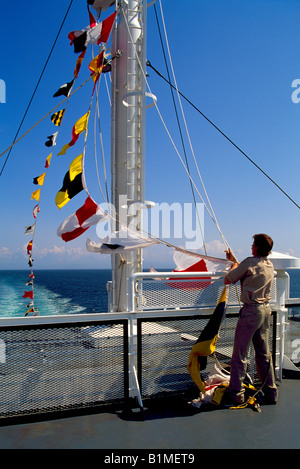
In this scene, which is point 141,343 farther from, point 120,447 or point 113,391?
point 120,447

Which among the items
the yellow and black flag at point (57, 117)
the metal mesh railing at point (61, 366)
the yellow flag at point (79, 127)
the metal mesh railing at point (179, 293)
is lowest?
the metal mesh railing at point (61, 366)

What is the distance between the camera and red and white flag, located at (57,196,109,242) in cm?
491

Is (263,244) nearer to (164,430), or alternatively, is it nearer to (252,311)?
(252,311)

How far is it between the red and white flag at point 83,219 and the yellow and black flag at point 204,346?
203cm

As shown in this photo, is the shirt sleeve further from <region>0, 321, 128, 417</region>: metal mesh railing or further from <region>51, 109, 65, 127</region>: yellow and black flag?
<region>51, 109, 65, 127</region>: yellow and black flag

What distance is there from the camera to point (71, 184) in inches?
198

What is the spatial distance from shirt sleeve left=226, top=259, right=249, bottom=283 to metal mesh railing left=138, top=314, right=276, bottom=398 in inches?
26.7

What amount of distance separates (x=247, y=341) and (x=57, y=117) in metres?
5.26

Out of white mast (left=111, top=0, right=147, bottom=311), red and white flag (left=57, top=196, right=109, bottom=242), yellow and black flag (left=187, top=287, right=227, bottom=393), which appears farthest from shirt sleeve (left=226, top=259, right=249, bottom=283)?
white mast (left=111, top=0, right=147, bottom=311)

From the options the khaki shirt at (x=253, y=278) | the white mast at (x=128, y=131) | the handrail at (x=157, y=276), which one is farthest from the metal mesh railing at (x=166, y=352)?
the white mast at (x=128, y=131)

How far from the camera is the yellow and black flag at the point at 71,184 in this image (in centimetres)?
499

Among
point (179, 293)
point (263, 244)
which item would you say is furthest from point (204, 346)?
point (263, 244)

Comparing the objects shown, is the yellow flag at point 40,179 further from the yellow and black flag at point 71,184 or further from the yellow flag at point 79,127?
the yellow and black flag at point 71,184

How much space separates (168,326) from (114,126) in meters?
3.58
